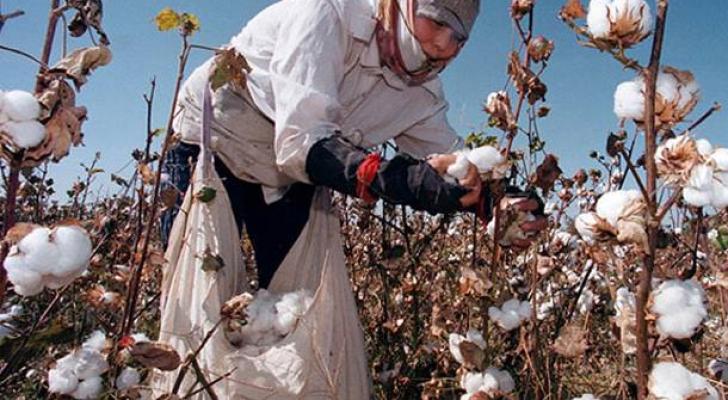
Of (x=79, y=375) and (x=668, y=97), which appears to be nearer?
(x=668, y=97)

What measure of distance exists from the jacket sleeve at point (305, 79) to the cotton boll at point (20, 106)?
0.91 m

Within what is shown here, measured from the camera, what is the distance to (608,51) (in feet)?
2.81

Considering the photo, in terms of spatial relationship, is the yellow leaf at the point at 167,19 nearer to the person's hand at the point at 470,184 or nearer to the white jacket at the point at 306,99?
the white jacket at the point at 306,99

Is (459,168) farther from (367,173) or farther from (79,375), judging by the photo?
(79,375)

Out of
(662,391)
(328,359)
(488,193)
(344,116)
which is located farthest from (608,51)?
(344,116)

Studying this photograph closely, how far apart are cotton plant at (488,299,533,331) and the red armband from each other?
0.39 m

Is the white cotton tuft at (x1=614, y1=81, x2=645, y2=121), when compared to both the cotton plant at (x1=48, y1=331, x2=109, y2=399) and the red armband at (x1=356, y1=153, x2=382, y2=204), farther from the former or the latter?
the cotton plant at (x1=48, y1=331, x2=109, y2=399)

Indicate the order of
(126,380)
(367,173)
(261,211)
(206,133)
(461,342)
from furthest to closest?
(261,211) < (206,133) < (367,173) < (461,342) < (126,380)

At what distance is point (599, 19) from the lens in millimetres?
854

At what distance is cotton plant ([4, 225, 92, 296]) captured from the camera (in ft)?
2.59

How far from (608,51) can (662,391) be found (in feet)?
1.41

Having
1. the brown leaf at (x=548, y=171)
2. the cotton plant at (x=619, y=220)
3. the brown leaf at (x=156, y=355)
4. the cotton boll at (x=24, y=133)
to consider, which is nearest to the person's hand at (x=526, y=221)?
the brown leaf at (x=548, y=171)

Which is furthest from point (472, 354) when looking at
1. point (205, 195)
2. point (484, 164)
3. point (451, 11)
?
point (451, 11)

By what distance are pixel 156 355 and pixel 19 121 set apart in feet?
1.56
